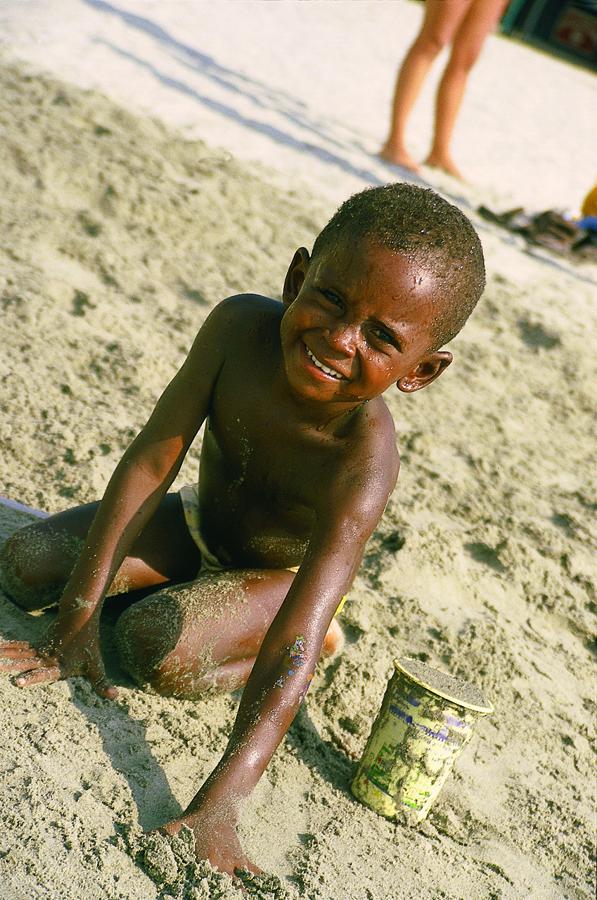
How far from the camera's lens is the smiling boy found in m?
1.90

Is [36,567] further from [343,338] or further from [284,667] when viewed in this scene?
[343,338]

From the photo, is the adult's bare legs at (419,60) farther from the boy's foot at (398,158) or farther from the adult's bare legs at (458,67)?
the adult's bare legs at (458,67)

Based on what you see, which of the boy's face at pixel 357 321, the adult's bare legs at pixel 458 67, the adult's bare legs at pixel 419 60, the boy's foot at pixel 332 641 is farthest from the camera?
the adult's bare legs at pixel 458 67

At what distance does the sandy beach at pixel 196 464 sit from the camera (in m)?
1.91

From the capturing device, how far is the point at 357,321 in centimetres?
190

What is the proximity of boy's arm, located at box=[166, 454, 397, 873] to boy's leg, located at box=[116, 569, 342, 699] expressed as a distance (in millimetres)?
284

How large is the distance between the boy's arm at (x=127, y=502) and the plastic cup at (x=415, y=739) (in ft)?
1.84

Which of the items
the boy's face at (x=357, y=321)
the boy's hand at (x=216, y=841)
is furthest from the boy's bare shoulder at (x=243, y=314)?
the boy's hand at (x=216, y=841)

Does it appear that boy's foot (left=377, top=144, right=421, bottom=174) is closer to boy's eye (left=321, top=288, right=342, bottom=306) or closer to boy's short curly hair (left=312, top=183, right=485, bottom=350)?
boy's short curly hair (left=312, top=183, right=485, bottom=350)

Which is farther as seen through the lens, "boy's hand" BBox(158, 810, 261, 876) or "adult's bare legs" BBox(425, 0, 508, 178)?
"adult's bare legs" BBox(425, 0, 508, 178)

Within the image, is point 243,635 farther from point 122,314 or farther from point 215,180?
point 215,180

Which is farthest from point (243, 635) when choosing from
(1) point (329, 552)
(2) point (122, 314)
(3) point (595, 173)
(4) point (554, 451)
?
(3) point (595, 173)

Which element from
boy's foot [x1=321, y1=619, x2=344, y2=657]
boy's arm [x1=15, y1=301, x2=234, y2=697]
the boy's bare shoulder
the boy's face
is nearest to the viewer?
the boy's face

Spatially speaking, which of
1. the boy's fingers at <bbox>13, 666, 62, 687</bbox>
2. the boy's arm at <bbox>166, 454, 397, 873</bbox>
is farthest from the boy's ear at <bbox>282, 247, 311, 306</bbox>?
the boy's fingers at <bbox>13, 666, 62, 687</bbox>
